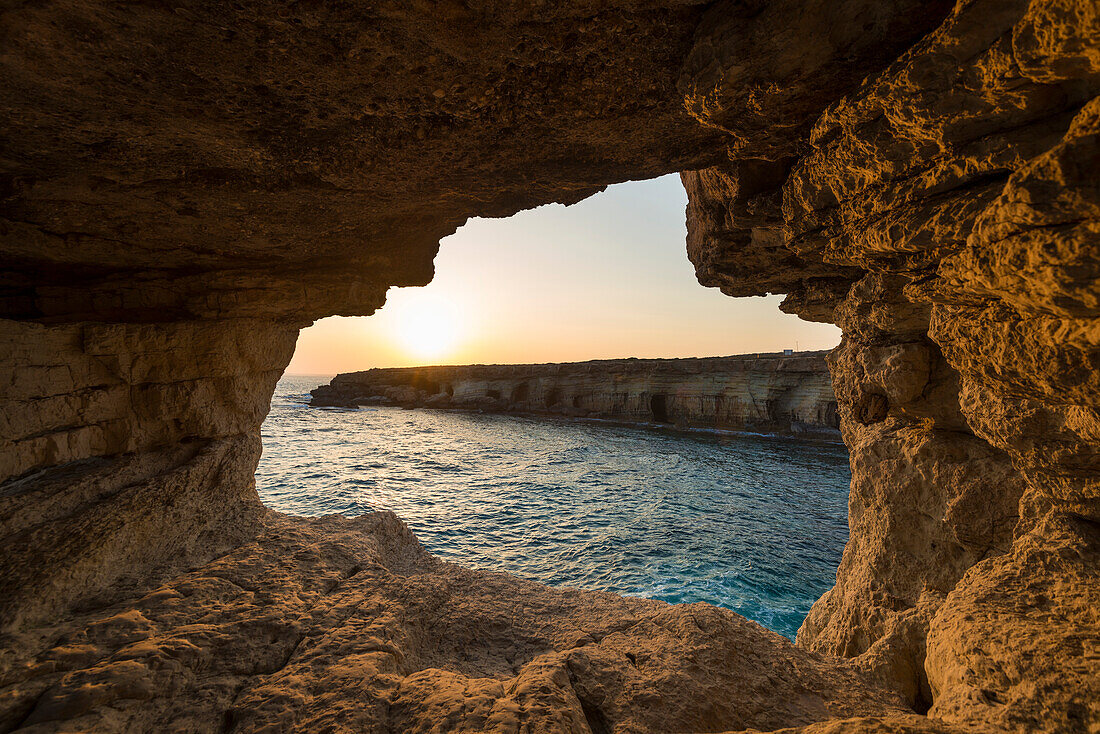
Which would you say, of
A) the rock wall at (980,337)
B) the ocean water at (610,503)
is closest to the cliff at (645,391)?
the ocean water at (610,503)

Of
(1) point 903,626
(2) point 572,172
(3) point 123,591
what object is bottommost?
(1) point 903,626

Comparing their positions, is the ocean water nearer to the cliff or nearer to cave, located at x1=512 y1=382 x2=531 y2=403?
the cliff

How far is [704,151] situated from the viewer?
14.5ft

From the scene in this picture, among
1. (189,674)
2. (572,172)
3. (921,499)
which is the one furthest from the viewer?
(572,172)

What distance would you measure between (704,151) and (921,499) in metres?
4.57

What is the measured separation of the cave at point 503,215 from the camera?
2.21 m

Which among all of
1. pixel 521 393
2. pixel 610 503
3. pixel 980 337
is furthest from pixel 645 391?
pixel 980 337

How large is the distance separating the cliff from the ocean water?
415 cm

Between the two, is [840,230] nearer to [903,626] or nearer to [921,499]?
[921,499]

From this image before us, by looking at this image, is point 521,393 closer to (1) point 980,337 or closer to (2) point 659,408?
(2) point 659,408

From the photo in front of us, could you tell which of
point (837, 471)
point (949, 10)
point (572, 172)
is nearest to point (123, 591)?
point (572, 172)

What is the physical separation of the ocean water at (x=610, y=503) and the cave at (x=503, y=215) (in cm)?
455

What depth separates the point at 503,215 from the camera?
5.86m

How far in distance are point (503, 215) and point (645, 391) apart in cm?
3668
